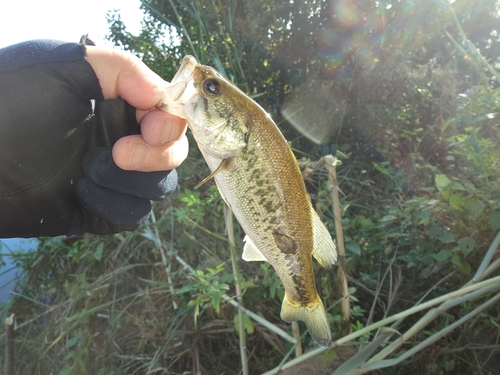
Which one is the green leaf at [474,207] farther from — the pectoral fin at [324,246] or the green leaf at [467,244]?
the pectoral fin at [324,246]

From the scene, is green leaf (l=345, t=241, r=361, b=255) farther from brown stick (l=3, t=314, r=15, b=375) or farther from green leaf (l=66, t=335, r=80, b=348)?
brown stick (l=3, t=314, r=15, b=375)

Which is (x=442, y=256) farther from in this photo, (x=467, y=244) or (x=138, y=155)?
(x=138, y=155)

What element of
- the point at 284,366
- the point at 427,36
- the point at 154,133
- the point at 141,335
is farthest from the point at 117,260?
the point at 427,36

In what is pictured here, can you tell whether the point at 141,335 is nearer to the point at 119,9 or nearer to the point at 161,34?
the point at 161,34

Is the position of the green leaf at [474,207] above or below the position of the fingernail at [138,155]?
below

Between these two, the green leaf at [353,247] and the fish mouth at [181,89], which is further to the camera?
the green leaf at [353,247]

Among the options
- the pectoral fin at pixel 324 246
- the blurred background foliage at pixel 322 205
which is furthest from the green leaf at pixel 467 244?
the pectoral fin at pixel 324 246
